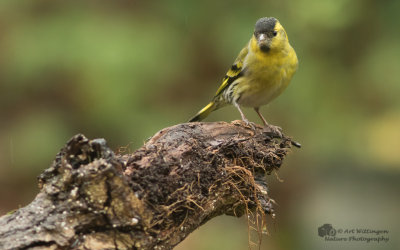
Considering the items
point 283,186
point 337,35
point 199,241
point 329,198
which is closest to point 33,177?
point 199,241

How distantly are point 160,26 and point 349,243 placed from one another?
311 cm

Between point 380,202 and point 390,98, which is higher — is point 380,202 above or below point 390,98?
below

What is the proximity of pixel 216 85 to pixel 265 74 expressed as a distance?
81.8 inches

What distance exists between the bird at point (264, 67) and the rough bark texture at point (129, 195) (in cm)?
148

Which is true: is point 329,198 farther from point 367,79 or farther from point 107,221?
point 107,221

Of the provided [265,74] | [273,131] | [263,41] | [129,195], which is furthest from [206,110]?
[129,195]

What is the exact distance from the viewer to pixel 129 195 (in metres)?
2.25

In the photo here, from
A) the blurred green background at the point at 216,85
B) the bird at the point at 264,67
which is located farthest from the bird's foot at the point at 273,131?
the blurred green background at the point at 216,85

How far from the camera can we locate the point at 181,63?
6191 millimetres

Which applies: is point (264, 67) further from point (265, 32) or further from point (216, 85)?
point (216, 85)

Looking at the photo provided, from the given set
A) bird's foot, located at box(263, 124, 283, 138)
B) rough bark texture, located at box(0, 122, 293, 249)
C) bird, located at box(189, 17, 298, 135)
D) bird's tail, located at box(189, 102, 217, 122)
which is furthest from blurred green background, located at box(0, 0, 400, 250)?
rough bark texture, located at box(0, 122, 293, 249)

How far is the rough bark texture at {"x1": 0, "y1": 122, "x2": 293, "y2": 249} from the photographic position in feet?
7.20

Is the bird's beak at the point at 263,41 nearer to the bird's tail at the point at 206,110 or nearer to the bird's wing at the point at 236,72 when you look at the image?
the bird's wing at the point at 236,72

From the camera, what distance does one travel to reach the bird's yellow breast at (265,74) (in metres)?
4.29
